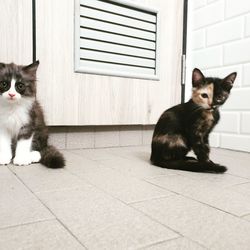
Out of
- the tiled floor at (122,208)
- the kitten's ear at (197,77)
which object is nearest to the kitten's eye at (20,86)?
the tiled floor at (122,208)

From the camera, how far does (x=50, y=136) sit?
1559 mm

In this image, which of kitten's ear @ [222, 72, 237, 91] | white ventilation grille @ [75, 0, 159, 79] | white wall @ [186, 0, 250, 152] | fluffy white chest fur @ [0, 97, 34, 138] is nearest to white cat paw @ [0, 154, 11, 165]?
fluffy white chest fur @ [0, 97, 34, 138]

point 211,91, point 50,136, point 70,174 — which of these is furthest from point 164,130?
point 50,136

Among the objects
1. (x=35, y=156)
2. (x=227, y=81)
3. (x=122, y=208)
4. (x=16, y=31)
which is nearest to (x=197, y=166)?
(x=227, y=81)

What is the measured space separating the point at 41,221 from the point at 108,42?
4.00 ft

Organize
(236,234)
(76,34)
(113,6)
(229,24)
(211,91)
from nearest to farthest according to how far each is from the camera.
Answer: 1. (236,234)
2. (211,91)
3. (76,34)
4. (113,6)
5. (229,24)

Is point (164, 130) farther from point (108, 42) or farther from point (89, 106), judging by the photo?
point (108, 42)

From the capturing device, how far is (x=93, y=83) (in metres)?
1.59

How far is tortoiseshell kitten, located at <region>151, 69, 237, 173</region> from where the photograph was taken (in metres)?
1.08

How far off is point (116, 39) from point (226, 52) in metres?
0.67

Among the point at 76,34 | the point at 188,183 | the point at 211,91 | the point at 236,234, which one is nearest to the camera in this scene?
the point at 236,234

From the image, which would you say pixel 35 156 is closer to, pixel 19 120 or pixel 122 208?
pixel 19 120

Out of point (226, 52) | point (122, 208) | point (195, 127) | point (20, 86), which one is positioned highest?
point (226, 52)

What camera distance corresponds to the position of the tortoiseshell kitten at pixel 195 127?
108 cm
